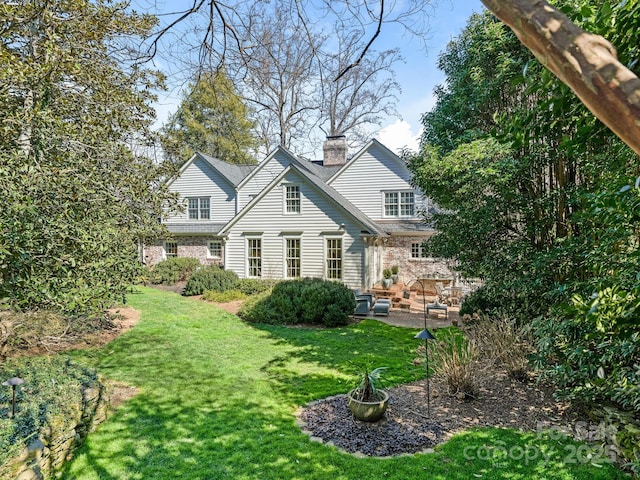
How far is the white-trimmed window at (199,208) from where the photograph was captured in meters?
23.2

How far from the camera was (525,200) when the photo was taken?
7289 mm

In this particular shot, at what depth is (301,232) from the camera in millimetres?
17969

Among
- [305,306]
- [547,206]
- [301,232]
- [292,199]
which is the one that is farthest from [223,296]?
[547,206]

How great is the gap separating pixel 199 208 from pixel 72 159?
17293mm

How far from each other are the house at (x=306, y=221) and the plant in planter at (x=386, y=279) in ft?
1.22

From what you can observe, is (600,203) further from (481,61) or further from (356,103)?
(356,103)

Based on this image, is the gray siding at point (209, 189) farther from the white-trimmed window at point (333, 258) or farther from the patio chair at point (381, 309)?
the patio chair at point (381, 309)

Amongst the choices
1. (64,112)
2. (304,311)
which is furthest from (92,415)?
(304,311)

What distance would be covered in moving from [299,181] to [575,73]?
16.9 metres

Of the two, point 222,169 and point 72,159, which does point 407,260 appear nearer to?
point 222,169

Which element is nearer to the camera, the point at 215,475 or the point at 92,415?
the point at 215,475

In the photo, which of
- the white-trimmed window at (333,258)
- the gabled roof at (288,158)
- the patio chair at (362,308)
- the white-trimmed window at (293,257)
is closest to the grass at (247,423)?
the patio chair at (362,308)

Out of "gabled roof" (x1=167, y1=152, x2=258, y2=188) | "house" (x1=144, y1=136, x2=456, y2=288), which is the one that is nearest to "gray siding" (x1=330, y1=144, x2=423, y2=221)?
"house" (x1=144, y1=136, x2=456, y2=288)

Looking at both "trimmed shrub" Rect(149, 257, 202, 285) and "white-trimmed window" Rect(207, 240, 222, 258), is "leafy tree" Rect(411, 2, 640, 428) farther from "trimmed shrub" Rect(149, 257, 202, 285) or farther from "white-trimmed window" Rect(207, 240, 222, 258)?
"trimmed shrub" Rect(149, 257, 202, 285)
